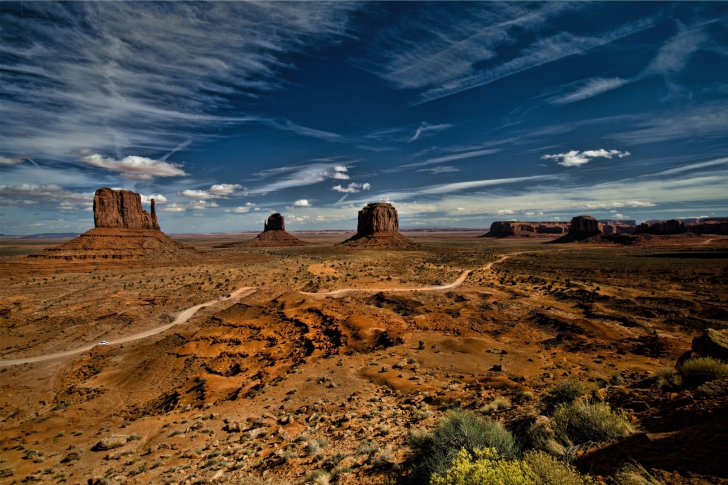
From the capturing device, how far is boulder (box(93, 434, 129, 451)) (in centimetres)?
977

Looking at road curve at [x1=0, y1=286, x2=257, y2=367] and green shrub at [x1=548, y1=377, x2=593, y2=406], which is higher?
green shrub at [x1=548, y1=377, x2=593, y2=406]

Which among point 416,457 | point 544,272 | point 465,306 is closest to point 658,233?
point 544,272

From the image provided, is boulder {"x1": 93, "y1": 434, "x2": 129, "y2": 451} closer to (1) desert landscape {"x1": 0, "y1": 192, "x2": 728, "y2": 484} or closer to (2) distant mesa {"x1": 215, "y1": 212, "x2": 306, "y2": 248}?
(1) desert landscape {"x1": 0, "y1": 192, "x2": 728, "y2": 484}

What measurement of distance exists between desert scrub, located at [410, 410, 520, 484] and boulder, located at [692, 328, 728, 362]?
269 inches

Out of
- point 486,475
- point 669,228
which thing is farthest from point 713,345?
point 669,228

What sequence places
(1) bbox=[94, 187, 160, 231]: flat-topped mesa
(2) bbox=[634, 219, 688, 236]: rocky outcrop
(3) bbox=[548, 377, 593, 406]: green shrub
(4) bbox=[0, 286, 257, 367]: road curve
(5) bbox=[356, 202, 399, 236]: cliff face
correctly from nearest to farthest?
(3) bbox=[548, 377, 593, 406]: green shrub, (4) bbox=[0, 286, 257, 367]: road curve, (1) bbox=[94, 187, 160, 231]: flat-topped mesa, (5) bbox=[356, 202, 399, 236]: cliff face, (2) bbox=[634, 219, 688, 236]: rocky outcrop

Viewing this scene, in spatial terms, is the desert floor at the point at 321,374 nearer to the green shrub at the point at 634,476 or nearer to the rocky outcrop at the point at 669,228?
the green shrub at the point at 634,476

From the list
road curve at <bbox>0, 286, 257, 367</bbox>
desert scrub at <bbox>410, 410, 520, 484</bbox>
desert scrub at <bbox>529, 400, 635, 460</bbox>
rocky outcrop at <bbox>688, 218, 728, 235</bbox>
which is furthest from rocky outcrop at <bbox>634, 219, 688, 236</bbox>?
road curve at <bbox>0, 286, 257, 367</bbox>

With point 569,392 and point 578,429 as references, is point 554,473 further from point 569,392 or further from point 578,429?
point 569,392

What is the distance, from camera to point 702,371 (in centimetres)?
746

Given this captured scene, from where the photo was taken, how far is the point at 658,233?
129 m

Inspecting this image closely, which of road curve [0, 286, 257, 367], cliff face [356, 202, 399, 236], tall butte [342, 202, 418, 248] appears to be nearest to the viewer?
road curve [0, 286, 257, 367]

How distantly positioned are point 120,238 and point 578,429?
82817mm

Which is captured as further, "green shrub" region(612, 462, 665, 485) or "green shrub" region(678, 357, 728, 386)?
"green shrub" region(678, 357, 728, 386)
